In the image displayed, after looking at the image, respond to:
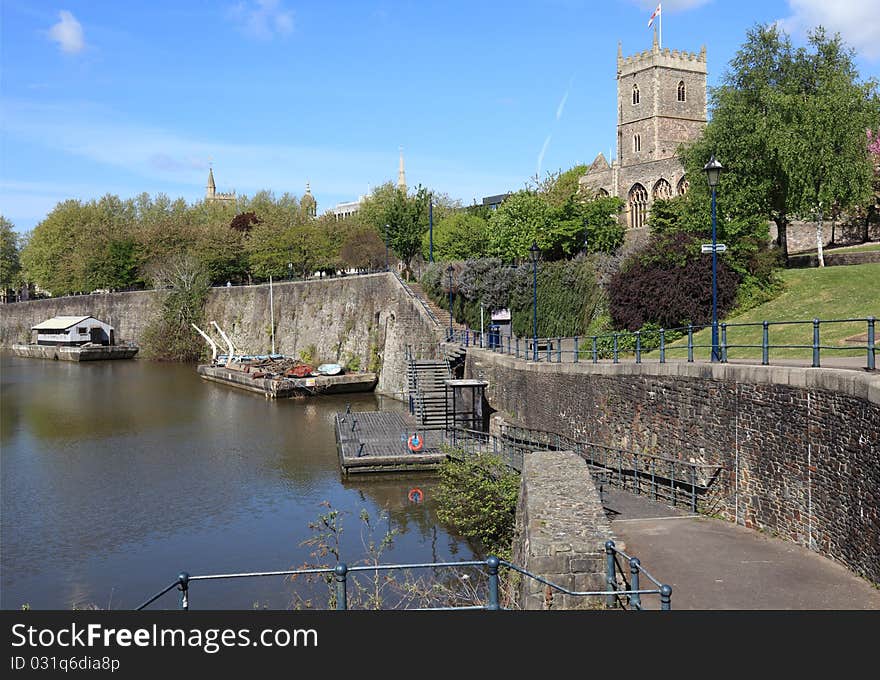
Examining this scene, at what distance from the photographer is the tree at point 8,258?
343 feet

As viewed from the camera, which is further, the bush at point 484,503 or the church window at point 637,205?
the church window at point 637,205

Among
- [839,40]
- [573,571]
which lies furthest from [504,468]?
[839,40]

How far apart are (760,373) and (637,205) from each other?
60765 mm

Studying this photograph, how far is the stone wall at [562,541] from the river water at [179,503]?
17.8ft

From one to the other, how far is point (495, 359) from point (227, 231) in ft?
177

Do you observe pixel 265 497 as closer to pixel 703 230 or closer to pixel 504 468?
pixel 504 468

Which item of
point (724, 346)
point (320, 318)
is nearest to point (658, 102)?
point (320, 318)

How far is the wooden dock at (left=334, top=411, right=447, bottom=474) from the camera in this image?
25172 millimetres

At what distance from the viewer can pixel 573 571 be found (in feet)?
33.7

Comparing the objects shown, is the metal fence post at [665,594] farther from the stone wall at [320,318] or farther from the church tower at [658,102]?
the church tower at [658,102]

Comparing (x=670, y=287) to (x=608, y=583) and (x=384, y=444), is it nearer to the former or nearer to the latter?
(x=384, y=444)

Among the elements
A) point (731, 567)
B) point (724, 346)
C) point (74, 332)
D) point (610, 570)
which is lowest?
point (731, 567)

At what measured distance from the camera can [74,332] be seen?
77688mm

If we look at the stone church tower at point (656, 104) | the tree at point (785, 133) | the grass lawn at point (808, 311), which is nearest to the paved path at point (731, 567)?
the grass lawn at point (808, 311)
